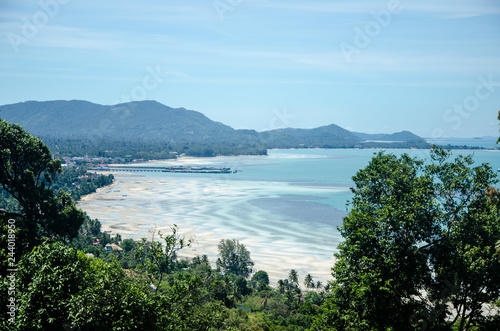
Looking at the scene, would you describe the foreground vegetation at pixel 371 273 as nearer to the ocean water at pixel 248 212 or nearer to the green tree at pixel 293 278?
the green tree at pixel 293 278

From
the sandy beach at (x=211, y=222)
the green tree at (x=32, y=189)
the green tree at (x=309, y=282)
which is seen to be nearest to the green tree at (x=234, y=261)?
the sandy beach at (x=211, y=222)

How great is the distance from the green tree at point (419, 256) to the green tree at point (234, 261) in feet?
74.0

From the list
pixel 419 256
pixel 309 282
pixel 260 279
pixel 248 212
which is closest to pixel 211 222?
pixel 248 212

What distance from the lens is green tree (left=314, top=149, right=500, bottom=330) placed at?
1102 cm

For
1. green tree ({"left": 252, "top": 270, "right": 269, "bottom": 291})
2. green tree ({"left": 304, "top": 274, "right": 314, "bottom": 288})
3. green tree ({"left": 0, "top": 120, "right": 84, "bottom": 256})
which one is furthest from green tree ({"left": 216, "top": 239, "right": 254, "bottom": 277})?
green tree ({"left": 0, "top": 120, "right": 84, "bottom": 256})

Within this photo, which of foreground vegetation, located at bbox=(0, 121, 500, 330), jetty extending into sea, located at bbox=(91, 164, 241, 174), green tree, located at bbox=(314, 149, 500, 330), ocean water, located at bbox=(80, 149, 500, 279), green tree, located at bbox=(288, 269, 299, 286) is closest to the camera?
foreground vegetation, located at bbox=(0, 121, 500, 330)

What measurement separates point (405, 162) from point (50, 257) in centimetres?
1076

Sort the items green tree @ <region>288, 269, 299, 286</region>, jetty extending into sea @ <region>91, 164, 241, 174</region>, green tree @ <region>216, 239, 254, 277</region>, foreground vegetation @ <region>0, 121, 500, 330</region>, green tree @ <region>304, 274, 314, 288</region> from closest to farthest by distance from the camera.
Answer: foreground vegetation @ <region>0, 121, 500, 330</region> → green tree @ <region>304, 274, 314, 288</region> → green tree @ <region>288, 269, 299, 286</region> → green tree @ <region>216, 239, 254, 277</region> → jetty extending into sea @ <region>91, 164, 241, 174</region>

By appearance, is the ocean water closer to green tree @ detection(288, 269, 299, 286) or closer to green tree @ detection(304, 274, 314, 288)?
green tree @ detection(304, 274, 314, 288)

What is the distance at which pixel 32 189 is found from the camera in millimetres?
17281

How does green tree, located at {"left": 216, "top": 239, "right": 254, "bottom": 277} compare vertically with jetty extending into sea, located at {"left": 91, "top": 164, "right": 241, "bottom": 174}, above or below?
below

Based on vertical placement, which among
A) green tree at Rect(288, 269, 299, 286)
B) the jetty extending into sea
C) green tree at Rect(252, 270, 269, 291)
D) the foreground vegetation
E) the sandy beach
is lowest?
green tree at Rect(252, 270, 269, 291)

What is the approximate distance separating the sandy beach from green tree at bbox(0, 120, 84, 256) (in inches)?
728

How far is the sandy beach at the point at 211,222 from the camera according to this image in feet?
115
